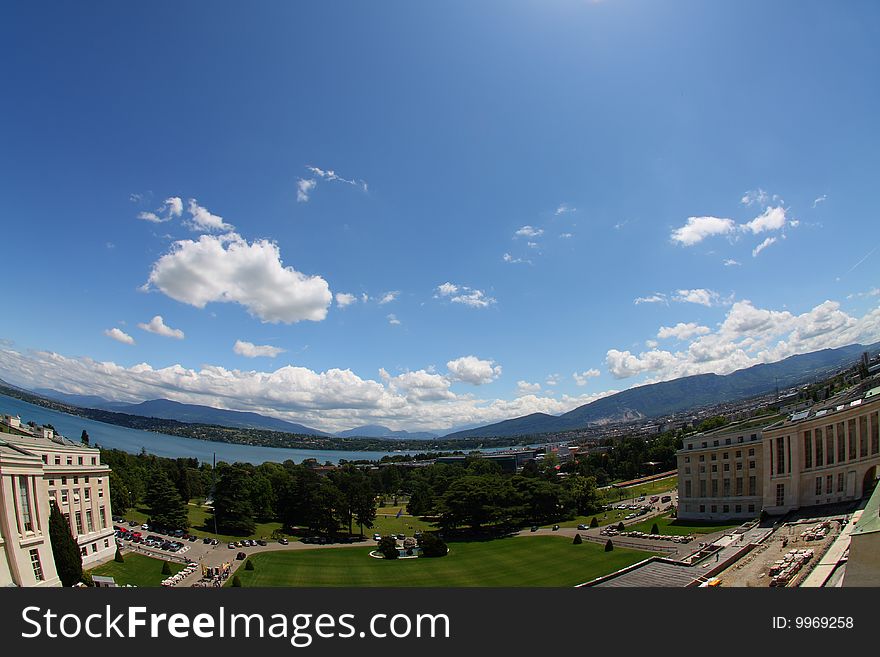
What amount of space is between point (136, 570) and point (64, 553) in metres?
7.84

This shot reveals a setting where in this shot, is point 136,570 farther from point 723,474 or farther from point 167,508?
point 723,474

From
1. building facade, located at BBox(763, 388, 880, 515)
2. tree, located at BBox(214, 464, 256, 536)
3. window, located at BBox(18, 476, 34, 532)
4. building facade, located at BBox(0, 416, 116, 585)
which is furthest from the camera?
tree, located at BBox(214, 464, 256, 536)

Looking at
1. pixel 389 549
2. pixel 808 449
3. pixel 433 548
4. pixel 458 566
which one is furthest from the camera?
pixel 433 548

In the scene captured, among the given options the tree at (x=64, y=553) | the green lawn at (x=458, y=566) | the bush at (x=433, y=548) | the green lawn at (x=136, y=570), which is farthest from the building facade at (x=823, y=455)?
the tree at (x=64, y=553)

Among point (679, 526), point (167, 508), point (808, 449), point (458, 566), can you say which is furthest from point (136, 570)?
point (808, 449)

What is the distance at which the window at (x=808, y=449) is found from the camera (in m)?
35.3

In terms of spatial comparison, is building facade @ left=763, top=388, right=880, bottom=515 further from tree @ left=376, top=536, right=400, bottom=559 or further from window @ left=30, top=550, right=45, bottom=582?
window @ left=30, top=550, right=45, bottom=582

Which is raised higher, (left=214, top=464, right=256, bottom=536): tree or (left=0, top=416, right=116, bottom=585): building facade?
(left=0, top=416, right=116, bottom=585): building facade

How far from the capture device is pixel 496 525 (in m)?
53.5

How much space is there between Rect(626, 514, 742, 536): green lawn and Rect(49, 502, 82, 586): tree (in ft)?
136

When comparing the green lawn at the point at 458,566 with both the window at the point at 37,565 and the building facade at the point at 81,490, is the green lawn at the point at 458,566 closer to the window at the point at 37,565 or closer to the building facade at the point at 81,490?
the building facade at the point at 81,490

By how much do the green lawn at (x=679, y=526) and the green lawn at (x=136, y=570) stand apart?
38.0m

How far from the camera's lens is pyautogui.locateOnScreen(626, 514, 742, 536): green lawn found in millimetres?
38700

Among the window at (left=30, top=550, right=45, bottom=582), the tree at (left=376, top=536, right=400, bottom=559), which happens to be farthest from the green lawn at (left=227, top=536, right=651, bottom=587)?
the window at (left=30, top=550, right=45, bottom=582)
